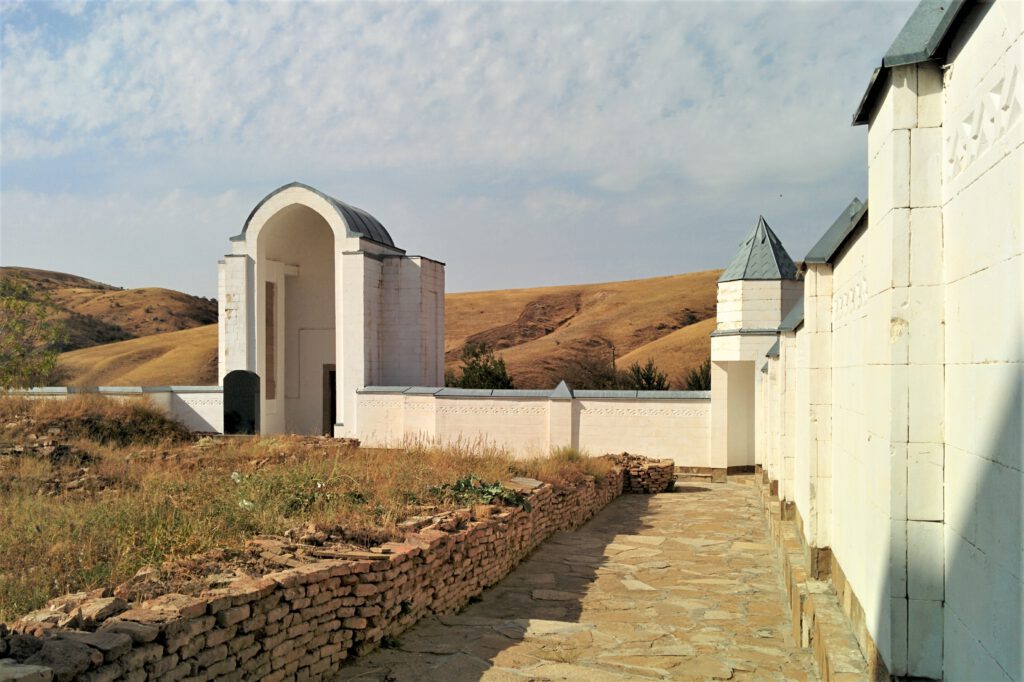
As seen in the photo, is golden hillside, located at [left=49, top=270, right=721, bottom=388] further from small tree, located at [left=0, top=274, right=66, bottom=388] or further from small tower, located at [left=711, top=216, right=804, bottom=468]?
small tower, located at [left=711, top=216, right=804, bottom=468]

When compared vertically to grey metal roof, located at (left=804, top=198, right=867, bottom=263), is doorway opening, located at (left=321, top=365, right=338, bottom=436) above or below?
below

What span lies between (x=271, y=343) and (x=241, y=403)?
2.40 metres

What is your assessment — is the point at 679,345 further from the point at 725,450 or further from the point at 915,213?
the point at 915,213

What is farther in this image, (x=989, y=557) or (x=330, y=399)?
(x=330, y=399)

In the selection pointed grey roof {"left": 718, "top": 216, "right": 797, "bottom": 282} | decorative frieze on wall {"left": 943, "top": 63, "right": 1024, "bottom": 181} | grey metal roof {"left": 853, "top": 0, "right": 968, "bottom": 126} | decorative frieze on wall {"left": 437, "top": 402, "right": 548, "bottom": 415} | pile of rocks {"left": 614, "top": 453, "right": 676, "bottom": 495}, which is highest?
pointed grey roof {"left": 718, "top": 216, "right": 797, "bottom": 282}

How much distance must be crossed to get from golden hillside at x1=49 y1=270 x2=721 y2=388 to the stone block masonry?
3409cm

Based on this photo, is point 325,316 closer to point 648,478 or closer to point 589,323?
point 648,478

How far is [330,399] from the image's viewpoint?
25.0 metres

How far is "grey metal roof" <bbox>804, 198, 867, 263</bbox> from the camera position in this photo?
243 inches

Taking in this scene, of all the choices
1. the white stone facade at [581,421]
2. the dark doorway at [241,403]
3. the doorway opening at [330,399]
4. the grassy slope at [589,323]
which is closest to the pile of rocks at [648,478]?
the white stone facade at [581,421]

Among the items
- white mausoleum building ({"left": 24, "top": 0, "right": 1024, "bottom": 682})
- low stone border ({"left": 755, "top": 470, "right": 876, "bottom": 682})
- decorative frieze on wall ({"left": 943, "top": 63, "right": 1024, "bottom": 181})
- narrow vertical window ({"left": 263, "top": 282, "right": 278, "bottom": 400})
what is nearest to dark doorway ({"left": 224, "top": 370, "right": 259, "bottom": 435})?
narrow vertical window ({"left": 263, "top": 282, "right": 278, "bottom": 400})

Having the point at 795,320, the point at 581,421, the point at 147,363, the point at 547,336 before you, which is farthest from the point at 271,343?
the point at 547,336

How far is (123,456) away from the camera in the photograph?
15.3 m

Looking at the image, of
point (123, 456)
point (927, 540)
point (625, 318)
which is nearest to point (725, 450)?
point (123, 456)
